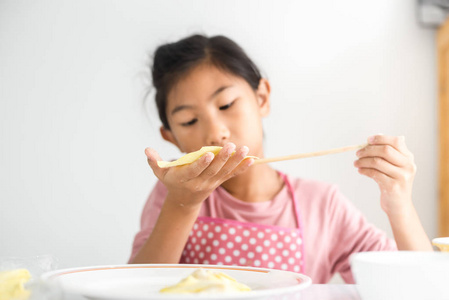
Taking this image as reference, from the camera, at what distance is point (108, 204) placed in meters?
1.92

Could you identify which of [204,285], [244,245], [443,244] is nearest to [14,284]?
[204,285]

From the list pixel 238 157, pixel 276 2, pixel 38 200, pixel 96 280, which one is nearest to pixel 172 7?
pixel 276 2

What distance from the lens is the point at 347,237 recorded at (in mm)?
1121

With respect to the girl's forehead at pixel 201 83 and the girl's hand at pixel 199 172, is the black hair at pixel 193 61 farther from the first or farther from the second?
the girl's hand at pixel 199 172

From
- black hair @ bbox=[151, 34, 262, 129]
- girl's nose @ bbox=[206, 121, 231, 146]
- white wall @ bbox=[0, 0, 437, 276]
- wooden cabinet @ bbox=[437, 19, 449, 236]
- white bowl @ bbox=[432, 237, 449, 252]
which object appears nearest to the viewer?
white bowl @ bbox=[432, 237, 449, 252]

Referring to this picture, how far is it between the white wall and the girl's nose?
0.86 m

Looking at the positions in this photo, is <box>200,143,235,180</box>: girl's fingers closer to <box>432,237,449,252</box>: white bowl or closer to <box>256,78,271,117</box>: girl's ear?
<box>432,237,449,252</box>: white bowl

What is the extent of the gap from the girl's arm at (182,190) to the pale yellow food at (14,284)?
11.8 inches

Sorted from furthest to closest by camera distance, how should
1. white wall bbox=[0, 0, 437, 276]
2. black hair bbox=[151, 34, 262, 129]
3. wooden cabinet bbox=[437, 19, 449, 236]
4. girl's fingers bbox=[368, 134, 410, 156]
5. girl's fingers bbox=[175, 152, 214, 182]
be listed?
1. white wall bbox=[0, 0, 437, 276]
2. wooden cabinet bbox=[437, 19, 449, 236]
3. black hair bbox=[151, 34, 262, 129]
4. girl's fingers bbox=[368, 134, 410, 156]
5. girl's fingers bbox=[175, 152, 214, 182]

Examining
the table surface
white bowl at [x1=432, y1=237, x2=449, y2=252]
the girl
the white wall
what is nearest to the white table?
the table surface

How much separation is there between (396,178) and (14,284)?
63cm

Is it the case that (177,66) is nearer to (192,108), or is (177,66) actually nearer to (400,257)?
(192,108)

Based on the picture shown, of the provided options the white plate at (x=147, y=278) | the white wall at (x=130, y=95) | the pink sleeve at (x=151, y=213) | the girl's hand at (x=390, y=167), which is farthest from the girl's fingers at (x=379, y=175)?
the white wall at (x=130, y=95)

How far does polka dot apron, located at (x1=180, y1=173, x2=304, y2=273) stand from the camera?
106cm
